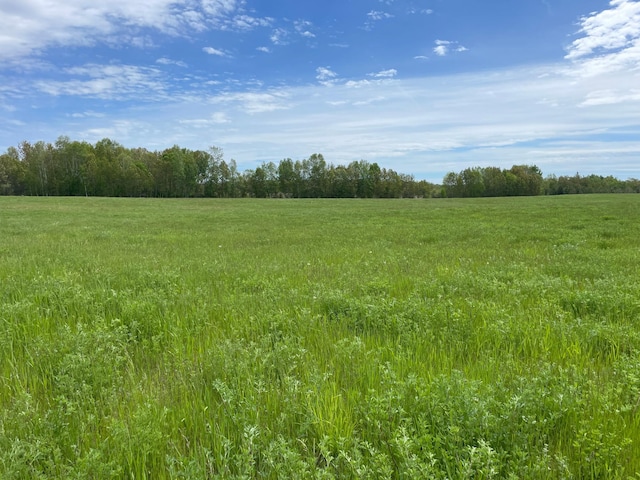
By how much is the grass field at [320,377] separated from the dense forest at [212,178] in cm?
10866

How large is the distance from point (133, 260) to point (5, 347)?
5.89 metres

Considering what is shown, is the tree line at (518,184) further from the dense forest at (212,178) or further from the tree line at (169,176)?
the tree line at (169,176)

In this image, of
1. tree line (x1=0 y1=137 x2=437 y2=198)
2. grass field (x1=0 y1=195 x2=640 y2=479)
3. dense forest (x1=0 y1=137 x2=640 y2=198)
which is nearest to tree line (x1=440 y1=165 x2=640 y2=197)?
dense forest (x1=0 y1=137 x2=640 y2=198)

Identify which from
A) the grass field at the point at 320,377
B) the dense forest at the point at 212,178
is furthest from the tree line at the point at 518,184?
the grass field at the point at 320,377

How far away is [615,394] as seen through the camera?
2.93 m

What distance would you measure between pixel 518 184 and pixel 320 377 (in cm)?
14752

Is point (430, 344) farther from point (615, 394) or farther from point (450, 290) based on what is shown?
point (450, 290)

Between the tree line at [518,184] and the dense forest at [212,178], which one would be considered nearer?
the dense forest at [212,178]

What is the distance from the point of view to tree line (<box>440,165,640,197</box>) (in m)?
132

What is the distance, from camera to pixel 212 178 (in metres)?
119

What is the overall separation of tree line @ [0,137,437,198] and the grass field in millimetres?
107743

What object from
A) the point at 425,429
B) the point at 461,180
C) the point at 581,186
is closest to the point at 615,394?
the point at 425,429

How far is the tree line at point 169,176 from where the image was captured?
329 feet

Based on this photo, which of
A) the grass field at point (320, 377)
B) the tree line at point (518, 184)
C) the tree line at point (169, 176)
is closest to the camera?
the grass field at point (320, 377)
